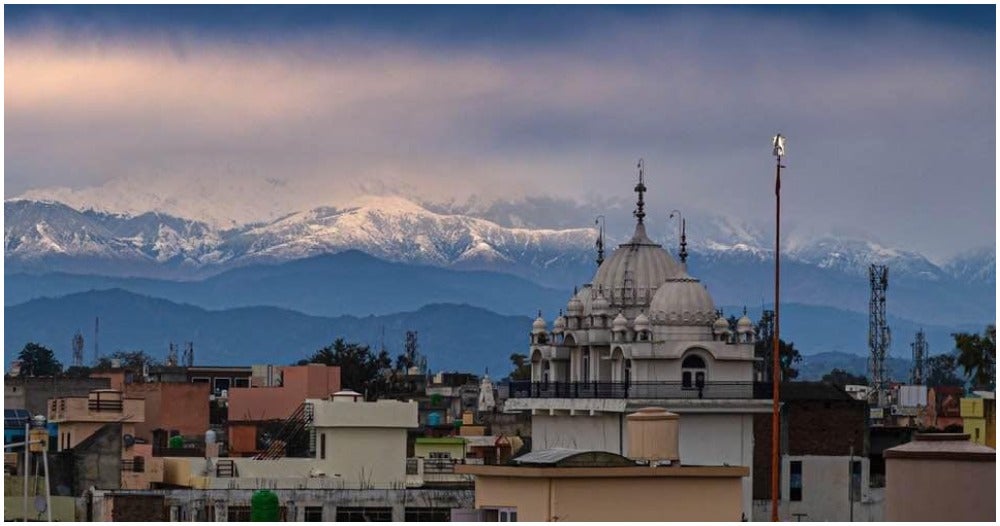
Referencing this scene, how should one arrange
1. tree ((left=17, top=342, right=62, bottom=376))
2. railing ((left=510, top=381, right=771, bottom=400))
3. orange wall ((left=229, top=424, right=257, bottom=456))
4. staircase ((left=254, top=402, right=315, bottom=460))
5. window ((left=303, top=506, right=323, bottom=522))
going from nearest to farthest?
window ((left=303, top=506, right=323, bottom=522)) < staircase ((left=254, top=402, right=315, bottom=460)) < railing ((left=510, top=381, right=771, bottom=400)) < orange wall ((left=229, top=424, right=257, bottom=456)) < tree ((left=17, top=342, right=62, bottom=376))

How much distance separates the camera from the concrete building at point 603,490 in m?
45.9

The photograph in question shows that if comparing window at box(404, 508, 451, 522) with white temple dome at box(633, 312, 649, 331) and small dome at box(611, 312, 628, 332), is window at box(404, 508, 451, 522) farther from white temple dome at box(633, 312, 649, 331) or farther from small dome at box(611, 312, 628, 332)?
small dome at box(611, 312, 628, 332)

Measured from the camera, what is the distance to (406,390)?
137m

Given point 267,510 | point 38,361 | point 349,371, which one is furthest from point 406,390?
point 267,510

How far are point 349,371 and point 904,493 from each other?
308 ft

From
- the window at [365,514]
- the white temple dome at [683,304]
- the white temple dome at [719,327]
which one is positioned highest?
the white temple dome at [683,304]

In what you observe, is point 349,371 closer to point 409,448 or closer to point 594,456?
point 409,448

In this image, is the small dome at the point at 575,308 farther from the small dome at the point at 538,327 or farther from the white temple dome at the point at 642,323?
the white temple dome at the point at 642,323

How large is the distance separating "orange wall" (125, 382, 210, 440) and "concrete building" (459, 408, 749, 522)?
136 ft

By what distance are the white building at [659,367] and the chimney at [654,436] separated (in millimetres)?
19819

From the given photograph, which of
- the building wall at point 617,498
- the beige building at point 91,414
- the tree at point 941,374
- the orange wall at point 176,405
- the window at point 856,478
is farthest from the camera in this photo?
the tree at point 941,374

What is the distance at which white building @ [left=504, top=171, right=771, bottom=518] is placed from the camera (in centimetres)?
7475

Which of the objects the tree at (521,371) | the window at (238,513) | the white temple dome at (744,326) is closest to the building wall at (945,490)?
the window at (238,513)

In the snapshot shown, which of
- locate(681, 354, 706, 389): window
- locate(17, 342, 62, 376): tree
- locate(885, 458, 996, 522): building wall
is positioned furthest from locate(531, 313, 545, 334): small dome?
locate(17, 342, 62, 376): tree
